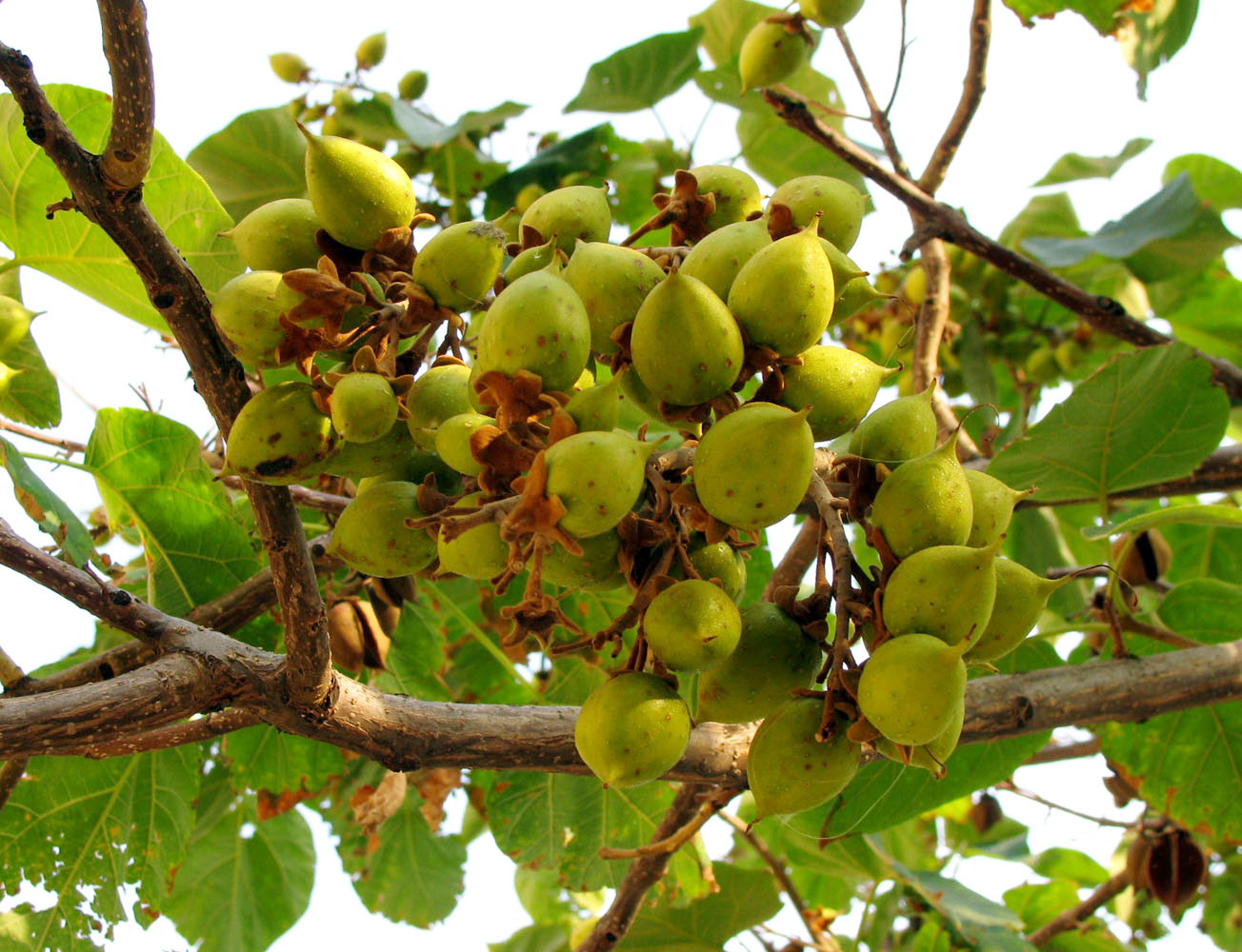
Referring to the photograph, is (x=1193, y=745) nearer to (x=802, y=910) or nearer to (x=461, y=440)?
(x=802, y=910)

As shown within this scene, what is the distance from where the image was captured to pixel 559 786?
7.82 feet

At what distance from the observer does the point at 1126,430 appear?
6.93 feet

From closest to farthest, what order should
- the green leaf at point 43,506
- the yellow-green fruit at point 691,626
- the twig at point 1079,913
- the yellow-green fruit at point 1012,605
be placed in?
the yellow-green fruit at point 691,626 < the yellow-green fruit at point 1012,605 < the green leaf at point 43,506 < the twig at point 1079,913

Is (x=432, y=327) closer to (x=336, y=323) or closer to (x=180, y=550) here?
(x=336, y=323)

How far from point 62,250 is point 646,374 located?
1295mm

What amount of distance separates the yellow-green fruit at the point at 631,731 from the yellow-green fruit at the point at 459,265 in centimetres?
47

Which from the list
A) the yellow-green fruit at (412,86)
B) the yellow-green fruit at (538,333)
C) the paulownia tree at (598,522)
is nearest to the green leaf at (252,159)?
the paulownia tree at (598,522)

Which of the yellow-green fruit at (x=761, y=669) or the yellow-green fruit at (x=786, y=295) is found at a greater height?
the yellow-green fruit at (x=786, y=295)

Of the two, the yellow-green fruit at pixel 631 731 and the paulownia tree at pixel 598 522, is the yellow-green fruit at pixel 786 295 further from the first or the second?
the yellow-green fruit at pixel 631 731

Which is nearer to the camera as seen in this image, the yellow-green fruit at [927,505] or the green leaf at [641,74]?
the yellow-green fruit at [927,505]

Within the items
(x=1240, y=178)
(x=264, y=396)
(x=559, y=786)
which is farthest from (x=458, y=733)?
(x=1240, y=178)

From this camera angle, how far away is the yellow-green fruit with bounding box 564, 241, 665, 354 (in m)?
1.09

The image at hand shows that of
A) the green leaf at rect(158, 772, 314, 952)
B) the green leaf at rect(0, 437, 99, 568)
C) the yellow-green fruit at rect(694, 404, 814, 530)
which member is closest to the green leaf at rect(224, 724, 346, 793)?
the green leaf at rect(158, 772, 314, 952)

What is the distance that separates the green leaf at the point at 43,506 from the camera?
5.44 feet
